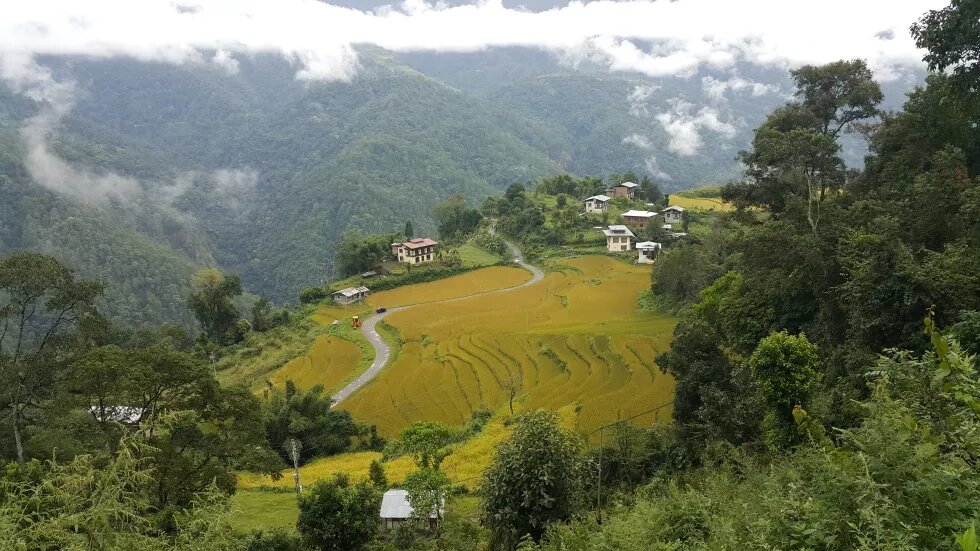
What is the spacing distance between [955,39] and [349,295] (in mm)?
49264

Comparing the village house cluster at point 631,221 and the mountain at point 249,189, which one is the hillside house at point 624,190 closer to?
the village house cluster at point 631,221

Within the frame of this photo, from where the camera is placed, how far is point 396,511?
16.9 metres

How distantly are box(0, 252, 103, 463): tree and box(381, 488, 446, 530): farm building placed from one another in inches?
424

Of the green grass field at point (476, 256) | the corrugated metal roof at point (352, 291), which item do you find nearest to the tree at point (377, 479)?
the corrugated metal roof at point (352, 291)

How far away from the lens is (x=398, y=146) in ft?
539

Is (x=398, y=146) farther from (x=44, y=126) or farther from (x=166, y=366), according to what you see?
(x=166, y=366)

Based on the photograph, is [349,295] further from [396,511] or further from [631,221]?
[396,511]

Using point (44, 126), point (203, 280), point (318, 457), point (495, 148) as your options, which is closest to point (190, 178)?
point (44, 126)

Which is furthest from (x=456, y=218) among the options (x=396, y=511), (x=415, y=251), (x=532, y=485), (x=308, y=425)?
(x=532, y=485)

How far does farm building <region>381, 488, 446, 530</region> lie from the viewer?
647 inches

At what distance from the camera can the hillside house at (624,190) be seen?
8981cm

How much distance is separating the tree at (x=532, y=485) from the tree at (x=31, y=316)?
14.3m

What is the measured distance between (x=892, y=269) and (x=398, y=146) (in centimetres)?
15720

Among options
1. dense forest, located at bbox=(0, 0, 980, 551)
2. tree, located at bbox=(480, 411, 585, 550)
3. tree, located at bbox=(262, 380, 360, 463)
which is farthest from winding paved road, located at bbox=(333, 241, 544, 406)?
tree, located at bbox=(480, 411, 585, 550)
